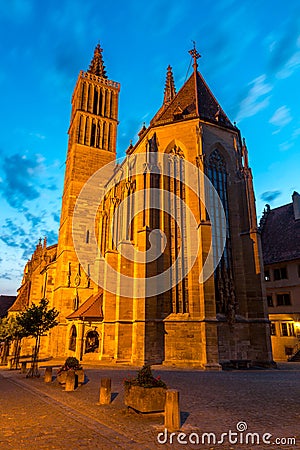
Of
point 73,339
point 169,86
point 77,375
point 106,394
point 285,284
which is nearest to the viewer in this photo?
point 106,394

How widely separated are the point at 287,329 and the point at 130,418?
23.9 metres

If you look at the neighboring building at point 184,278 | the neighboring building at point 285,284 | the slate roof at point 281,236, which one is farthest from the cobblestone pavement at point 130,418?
the slate roof at point 281,236

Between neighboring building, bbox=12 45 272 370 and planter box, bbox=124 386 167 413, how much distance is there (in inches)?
396

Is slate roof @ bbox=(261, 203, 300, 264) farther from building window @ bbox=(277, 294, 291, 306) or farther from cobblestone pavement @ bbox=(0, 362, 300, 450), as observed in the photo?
cobblestone pavement @ bbox=(0, 362, 300, 450)

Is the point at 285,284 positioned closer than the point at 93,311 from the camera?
No

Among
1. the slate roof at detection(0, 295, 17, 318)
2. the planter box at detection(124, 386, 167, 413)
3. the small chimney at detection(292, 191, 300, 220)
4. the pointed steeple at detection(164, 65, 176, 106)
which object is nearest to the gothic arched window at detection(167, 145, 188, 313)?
the planter box at detection(124, 386, 167, 413)

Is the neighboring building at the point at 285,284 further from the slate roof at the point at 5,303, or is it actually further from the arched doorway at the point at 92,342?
the slate roof at the point at 5,303

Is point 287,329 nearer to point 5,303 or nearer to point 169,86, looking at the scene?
point 169,86

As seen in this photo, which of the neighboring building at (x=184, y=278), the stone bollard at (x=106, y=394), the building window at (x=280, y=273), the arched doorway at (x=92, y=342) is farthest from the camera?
the building window at (x=280, y=273)

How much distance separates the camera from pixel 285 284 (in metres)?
27.2

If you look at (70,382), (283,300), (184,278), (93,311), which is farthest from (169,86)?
(70,382)

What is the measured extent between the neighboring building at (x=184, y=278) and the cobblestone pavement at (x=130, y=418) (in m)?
6.93

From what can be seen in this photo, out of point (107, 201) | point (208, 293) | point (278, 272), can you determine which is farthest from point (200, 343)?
point (107, 201)

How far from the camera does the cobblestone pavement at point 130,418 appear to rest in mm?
5238
